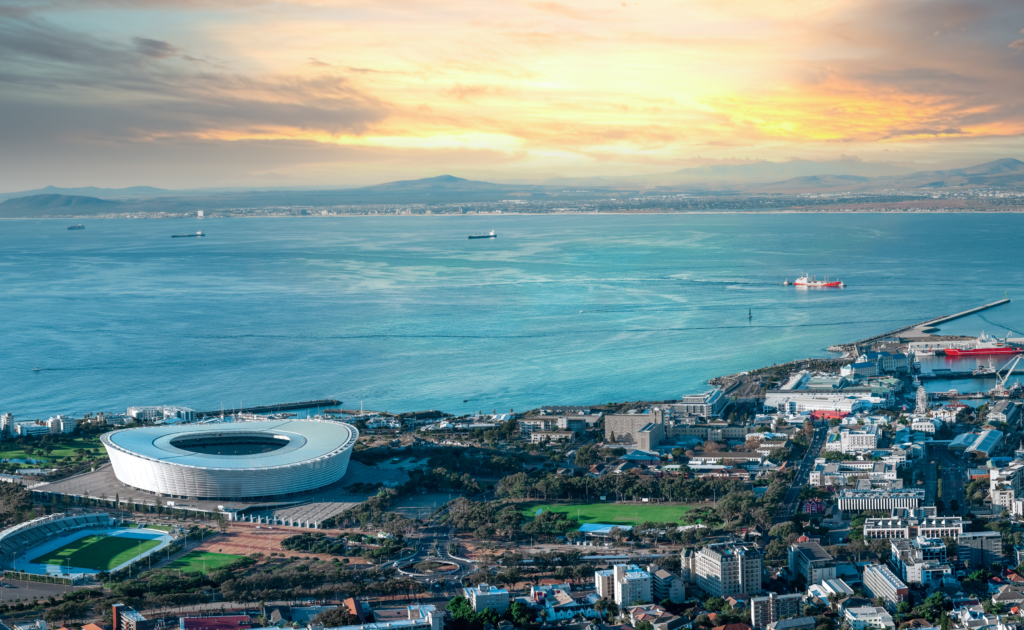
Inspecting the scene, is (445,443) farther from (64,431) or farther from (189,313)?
(189,313)

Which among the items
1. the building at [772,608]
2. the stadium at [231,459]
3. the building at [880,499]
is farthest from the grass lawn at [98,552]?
the building at [880,499]

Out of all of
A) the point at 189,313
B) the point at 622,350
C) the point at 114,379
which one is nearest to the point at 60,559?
the point at 114,379

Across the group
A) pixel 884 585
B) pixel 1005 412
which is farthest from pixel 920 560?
pixel 1005 412

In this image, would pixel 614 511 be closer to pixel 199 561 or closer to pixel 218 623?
pixel 199 561

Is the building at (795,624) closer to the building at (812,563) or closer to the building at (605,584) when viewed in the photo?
the building at (812,563)

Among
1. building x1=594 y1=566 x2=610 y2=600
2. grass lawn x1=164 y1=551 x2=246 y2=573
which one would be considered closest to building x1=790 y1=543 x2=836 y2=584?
building x1=594 y1=566 x2=610 y2=600

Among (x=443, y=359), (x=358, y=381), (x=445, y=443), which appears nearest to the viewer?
(x=445, y=443)

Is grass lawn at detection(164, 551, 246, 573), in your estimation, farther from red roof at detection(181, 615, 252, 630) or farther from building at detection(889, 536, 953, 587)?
building at detection(889, 536, 953, 587)
